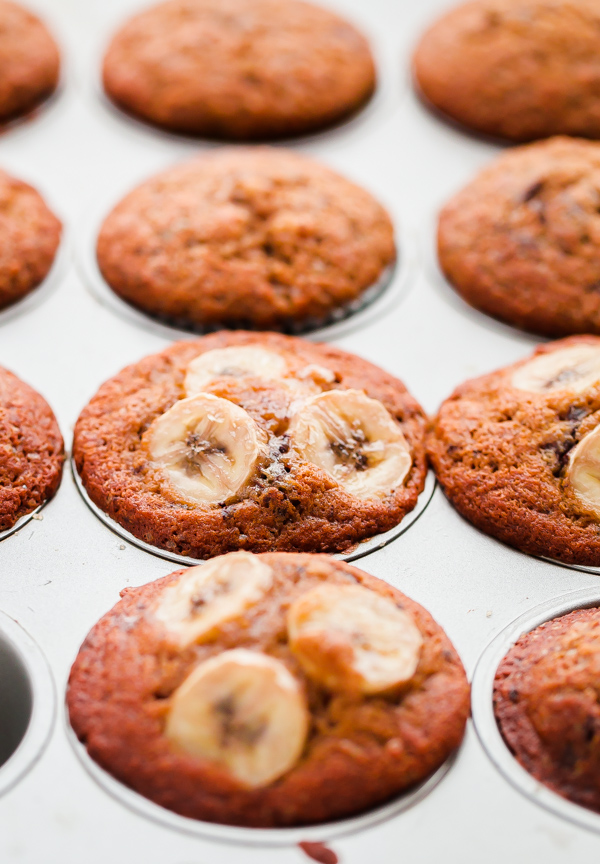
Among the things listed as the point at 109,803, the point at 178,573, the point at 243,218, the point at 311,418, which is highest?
the point at 243,218

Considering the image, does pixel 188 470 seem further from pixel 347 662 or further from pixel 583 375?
pixel 583 375

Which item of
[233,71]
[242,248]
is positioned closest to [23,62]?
[233,71]

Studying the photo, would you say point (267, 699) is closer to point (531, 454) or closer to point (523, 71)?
point (531, 454)

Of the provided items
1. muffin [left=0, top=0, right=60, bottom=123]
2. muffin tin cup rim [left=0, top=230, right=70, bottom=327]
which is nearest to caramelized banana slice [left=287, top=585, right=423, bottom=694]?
muffin tin cup rim [left=0, top=230, right=70, bottom=327]

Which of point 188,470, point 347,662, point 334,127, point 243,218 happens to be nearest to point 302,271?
point 243,218

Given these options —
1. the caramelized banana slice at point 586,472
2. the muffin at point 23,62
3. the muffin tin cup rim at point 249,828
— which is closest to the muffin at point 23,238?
the muffin at point 23,62

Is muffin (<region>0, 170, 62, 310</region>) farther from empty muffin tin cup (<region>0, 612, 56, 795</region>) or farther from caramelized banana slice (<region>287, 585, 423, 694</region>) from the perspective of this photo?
caramelized banana slice (<region>287, 585, 423, 694</region>)

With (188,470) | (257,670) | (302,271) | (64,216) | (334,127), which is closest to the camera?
(257,670)
